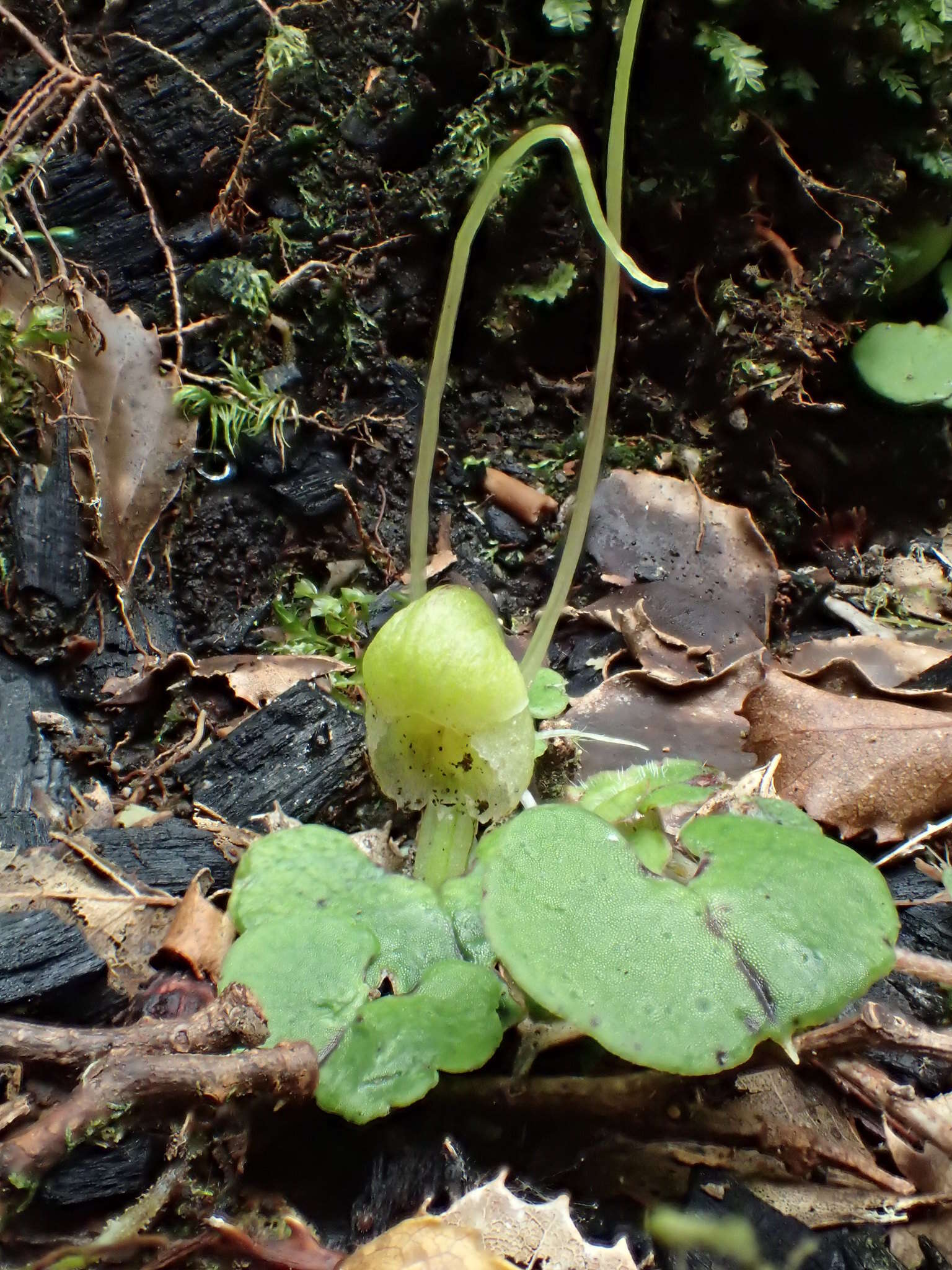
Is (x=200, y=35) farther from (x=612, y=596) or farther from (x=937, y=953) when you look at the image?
(x=937, y=953)

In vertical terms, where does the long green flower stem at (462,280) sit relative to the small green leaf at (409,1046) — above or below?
Answer: above

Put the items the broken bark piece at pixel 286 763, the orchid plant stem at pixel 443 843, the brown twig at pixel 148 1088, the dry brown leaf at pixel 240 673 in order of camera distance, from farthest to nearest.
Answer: the dry brown leaf at pixel 240 673 → the broken bark piece at pixel 286 763 → the orchid plant stem at pixel 443 843 → the brown twig at pixel 148 1088

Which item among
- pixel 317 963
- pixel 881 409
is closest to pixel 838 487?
pixel 881 409

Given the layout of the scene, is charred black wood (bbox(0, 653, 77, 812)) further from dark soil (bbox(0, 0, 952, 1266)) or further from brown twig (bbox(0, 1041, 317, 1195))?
brown twig (bbox(0, 1041, 317, 1195))

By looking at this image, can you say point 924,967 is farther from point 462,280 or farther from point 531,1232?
point 462,280

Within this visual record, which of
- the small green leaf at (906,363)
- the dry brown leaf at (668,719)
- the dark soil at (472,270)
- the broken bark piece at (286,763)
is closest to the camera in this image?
the broken bark piece at (286,763)

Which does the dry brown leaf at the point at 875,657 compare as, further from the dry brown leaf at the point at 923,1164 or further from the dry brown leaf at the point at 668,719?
the dry brown leaf at the point at 923,1164

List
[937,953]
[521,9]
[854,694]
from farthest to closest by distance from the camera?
[521,9], [854,694], [937,953]

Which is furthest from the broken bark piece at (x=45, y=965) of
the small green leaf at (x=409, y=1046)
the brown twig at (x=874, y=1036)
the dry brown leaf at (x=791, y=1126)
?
the brown twig at (x=874, y=1036)
